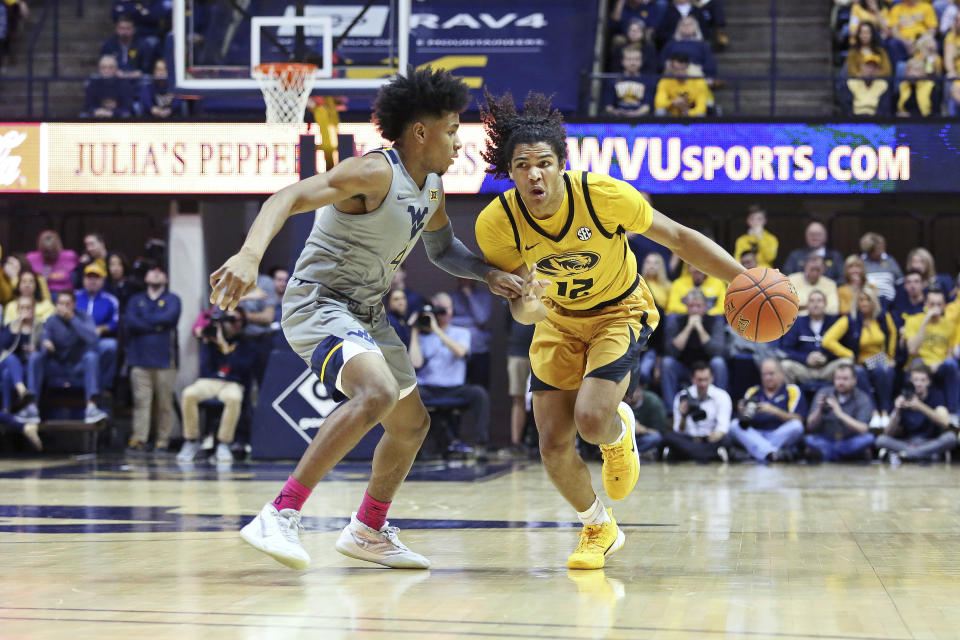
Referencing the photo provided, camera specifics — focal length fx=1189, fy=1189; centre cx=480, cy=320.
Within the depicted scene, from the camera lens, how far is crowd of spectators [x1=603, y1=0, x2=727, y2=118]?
12.9 m

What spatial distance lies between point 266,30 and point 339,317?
6.52 meters

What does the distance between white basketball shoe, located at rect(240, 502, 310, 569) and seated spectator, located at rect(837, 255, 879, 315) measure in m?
8.28

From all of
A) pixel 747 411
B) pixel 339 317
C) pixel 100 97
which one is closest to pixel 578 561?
pixel 339 317

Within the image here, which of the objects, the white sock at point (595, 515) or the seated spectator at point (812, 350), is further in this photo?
the seated spectator at point (812, 350)

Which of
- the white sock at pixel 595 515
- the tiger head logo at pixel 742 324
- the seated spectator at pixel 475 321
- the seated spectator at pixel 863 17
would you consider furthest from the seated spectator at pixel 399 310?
the tiger head logo at pixel 742 324

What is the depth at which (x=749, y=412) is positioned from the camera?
11.3m

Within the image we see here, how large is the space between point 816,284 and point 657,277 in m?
1.56

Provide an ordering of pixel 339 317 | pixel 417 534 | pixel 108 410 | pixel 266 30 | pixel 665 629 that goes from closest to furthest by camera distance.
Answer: pixel 665 629 < pixel 339 317 < pixel 417 534 < pixel 266 30 < pixel 108 410

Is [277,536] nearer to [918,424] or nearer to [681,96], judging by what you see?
[918,424]

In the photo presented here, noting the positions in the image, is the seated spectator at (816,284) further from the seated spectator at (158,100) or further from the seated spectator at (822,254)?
the seated spectator at (158,100)

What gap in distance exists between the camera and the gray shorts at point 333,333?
468 cm

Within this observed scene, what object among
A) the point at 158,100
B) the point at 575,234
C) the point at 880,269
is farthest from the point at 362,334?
the point at 158,100

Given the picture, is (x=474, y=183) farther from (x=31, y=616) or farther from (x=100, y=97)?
(x=31, y=616)

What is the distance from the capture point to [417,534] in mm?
6074
